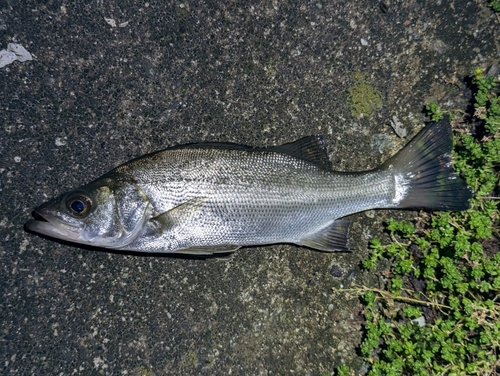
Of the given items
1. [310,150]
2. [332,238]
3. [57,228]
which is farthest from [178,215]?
[332,238]

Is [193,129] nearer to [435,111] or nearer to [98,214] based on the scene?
[98,214]

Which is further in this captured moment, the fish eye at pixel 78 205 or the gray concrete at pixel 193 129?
the gray concrete at pixel 193 129

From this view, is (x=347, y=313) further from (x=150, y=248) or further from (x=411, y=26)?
(x=411, y=26)

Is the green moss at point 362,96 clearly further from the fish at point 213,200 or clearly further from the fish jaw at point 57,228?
the fish jaw at point 57,228

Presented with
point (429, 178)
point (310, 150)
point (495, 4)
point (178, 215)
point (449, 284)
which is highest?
point (495, 4)

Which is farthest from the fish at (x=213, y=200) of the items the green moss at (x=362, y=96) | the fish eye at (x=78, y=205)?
the green moss at (x=362, y=96)

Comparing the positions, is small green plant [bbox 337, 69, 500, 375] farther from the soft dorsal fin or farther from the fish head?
the fish head
